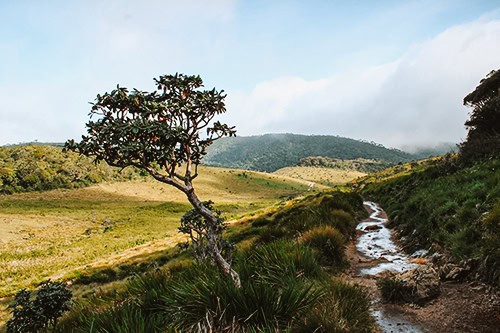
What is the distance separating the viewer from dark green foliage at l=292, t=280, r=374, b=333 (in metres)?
4.73

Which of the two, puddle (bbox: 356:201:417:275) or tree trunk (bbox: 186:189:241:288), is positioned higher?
tree trunk (bbox: 186:189:241:288)

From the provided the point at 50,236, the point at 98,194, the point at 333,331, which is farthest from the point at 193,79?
the point at 98,194

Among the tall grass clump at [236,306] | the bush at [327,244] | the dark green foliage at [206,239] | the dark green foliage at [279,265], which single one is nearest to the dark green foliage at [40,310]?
the dark green foliage at [206,239]

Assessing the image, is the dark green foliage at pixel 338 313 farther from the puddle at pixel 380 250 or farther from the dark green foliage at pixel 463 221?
the puddle at pixel 380 250

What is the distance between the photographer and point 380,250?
565 inches

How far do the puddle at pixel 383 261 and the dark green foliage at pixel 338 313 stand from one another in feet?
3.60

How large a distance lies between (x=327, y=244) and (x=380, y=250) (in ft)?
14.1

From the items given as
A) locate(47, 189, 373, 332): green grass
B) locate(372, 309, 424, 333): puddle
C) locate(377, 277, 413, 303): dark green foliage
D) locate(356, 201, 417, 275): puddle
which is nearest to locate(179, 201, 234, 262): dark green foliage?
locate(47, 189, 373, 332): green grass

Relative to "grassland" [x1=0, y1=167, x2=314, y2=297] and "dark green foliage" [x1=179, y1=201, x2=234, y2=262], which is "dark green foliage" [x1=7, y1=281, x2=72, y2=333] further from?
"grassland" [x1=0, y1=167, x2=314, y2=297]

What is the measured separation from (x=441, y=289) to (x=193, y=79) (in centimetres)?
840

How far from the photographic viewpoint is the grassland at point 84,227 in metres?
38.5

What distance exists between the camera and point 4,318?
2231cm

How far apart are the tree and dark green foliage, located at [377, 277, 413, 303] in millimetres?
16267

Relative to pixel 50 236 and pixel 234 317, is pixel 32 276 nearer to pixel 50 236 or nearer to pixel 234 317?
pixel 50 236
